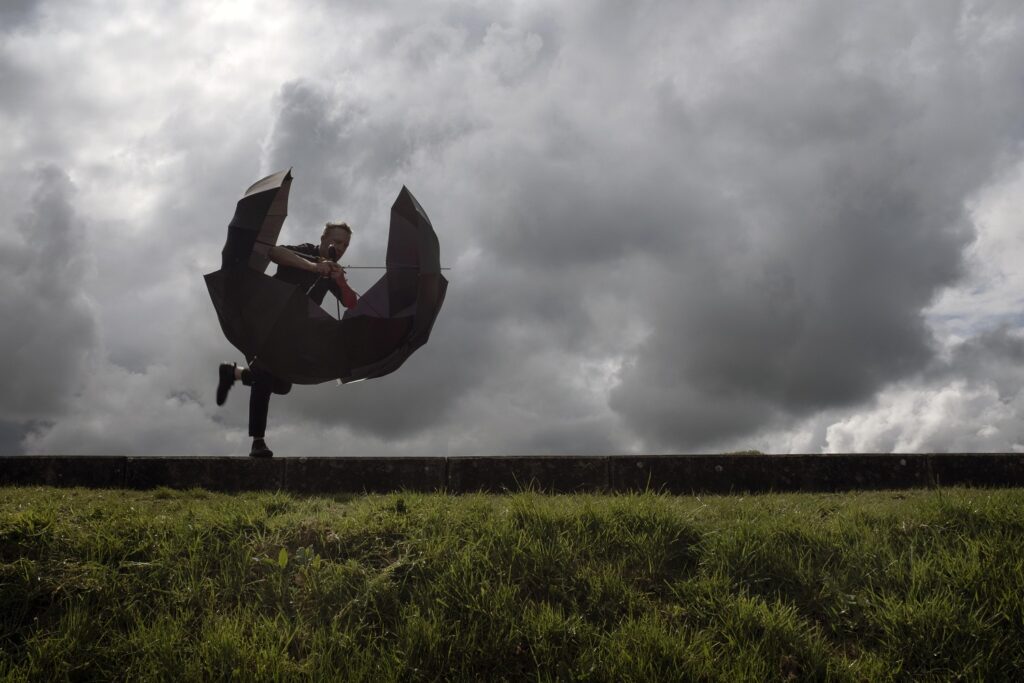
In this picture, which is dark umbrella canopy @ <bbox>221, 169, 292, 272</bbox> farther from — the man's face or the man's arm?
the man's face

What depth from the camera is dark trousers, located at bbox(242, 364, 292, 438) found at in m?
8.83

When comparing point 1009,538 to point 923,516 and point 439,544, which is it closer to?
point 923,516

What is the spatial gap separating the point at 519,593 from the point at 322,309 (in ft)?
14.4

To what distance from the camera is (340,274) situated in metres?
8.53

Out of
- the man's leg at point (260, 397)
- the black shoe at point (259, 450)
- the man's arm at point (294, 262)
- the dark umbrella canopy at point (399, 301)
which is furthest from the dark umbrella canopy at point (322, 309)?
the black shoe at point (259, 450)

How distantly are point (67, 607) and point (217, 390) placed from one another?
4519 mm

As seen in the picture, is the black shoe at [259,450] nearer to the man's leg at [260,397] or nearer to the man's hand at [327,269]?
the man's leg at [260,397]

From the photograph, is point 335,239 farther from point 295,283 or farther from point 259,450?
point 259,450

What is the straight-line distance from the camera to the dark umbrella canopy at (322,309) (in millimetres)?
8031

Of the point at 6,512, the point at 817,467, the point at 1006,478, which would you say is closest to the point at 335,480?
the point at 6,512

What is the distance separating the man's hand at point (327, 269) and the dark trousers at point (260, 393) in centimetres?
137

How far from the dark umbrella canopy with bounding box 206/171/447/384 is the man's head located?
26.4 inches

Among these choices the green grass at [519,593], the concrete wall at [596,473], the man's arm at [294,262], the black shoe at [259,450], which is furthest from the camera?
the black shoe at [259,450]

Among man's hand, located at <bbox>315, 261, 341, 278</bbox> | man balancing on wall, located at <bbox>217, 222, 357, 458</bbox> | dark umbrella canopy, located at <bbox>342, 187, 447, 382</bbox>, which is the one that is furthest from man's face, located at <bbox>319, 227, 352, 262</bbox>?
dark umbrella canopy, located at <bbox>342, 187, 447, 382</bbox>
